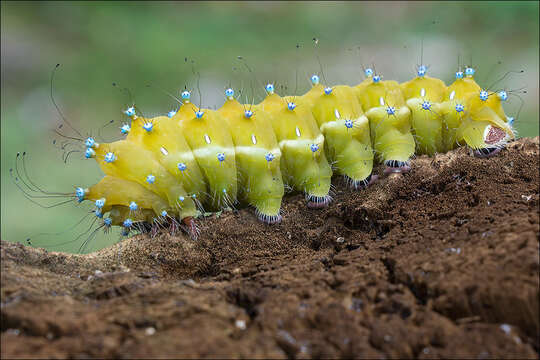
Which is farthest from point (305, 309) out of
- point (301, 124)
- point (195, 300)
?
point (301, 124)

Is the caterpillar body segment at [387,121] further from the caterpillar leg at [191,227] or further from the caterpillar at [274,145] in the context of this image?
the caterpillar leg at [191,227]

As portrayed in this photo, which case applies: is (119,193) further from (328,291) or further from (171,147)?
(328,291)

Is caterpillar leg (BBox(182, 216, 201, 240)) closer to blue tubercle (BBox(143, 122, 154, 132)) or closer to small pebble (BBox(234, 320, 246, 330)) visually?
blue tubercle (BBox(143, 122, 154, 132))

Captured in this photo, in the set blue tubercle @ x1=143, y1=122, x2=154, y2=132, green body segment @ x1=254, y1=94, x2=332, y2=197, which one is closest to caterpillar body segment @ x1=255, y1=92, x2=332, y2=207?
green body segment @ x1=254, y1=94, x2=332, y2=197

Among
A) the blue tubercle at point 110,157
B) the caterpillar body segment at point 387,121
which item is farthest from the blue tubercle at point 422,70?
the blue tubercle at point 110,157

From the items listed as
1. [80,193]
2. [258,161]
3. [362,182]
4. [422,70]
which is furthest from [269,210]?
[422,70]

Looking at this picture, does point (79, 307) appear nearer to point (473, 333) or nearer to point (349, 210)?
point (473, 333)
